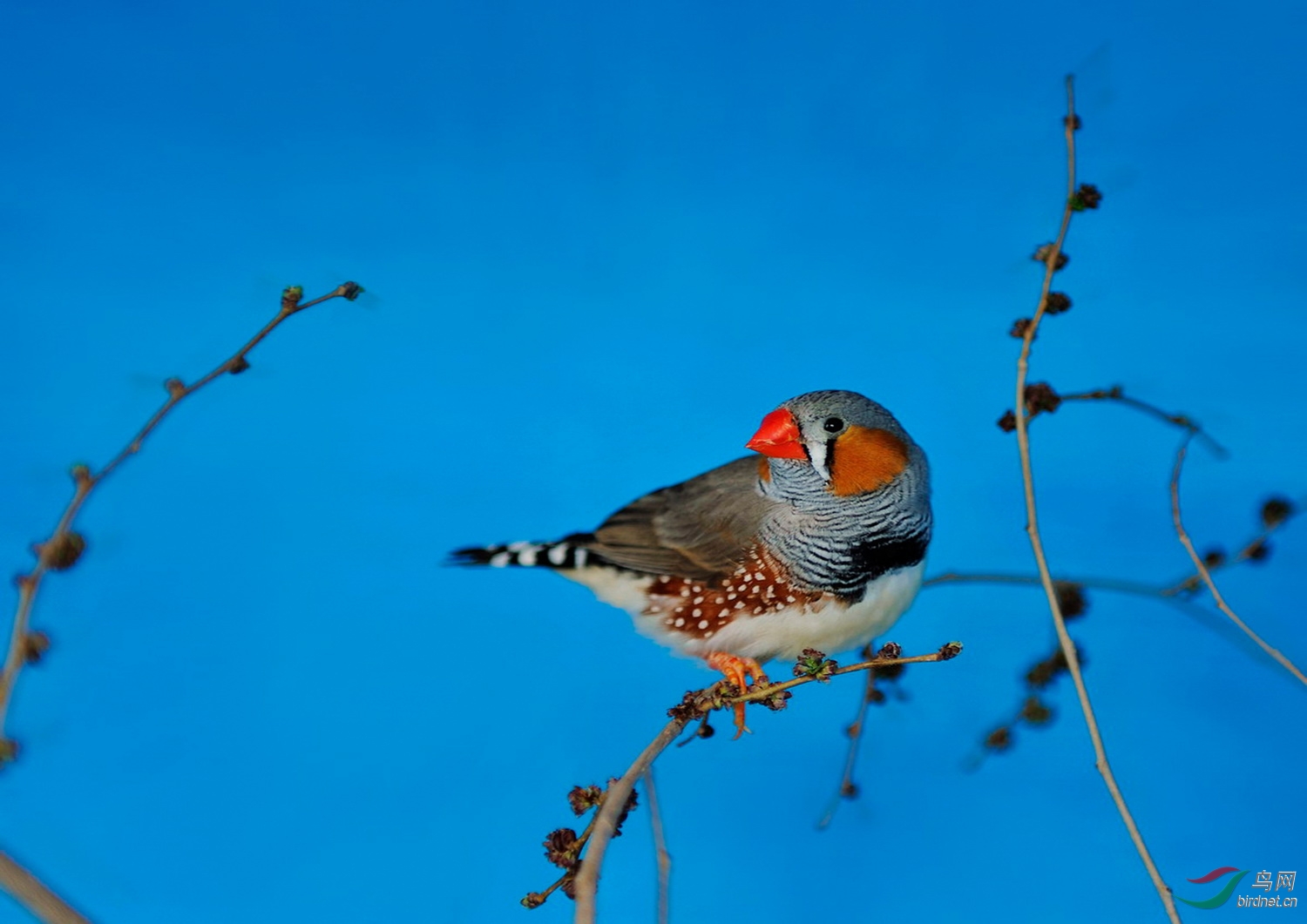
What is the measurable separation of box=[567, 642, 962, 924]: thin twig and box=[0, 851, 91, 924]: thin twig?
35 cm

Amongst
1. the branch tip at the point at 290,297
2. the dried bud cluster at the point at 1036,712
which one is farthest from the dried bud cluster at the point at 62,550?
the dried bud cluster at the point at 1036,712

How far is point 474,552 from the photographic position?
1.58 meters

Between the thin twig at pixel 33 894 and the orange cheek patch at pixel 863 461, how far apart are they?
96 centimetres

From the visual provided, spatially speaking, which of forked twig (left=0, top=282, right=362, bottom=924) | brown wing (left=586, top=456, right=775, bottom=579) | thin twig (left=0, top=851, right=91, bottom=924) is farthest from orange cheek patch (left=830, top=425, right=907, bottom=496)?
thin twig (left=0, top=851, right=91, bottom=924)

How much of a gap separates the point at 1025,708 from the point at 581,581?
2.03 feet

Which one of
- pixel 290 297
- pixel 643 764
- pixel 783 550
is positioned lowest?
pixel 643 764

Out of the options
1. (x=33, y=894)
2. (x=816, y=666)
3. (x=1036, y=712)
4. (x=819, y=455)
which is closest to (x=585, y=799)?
(x=816, y=666)

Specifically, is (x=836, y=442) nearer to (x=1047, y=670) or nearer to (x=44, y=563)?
(x=1047, y=670)

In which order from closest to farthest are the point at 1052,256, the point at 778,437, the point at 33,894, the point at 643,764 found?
the point at 33,894
the point at 643,764
the point at 1052,256
the point at 778,437

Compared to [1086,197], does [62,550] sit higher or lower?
lower

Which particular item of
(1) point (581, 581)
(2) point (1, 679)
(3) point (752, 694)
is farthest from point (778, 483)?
(2) point (1, 679)

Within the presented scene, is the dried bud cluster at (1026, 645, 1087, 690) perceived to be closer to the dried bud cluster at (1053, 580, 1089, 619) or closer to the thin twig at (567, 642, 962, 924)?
the dried bud cluster at (1053, 580, 1089, 619)

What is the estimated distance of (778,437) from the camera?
4.67 ft

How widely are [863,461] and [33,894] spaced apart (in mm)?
1007
